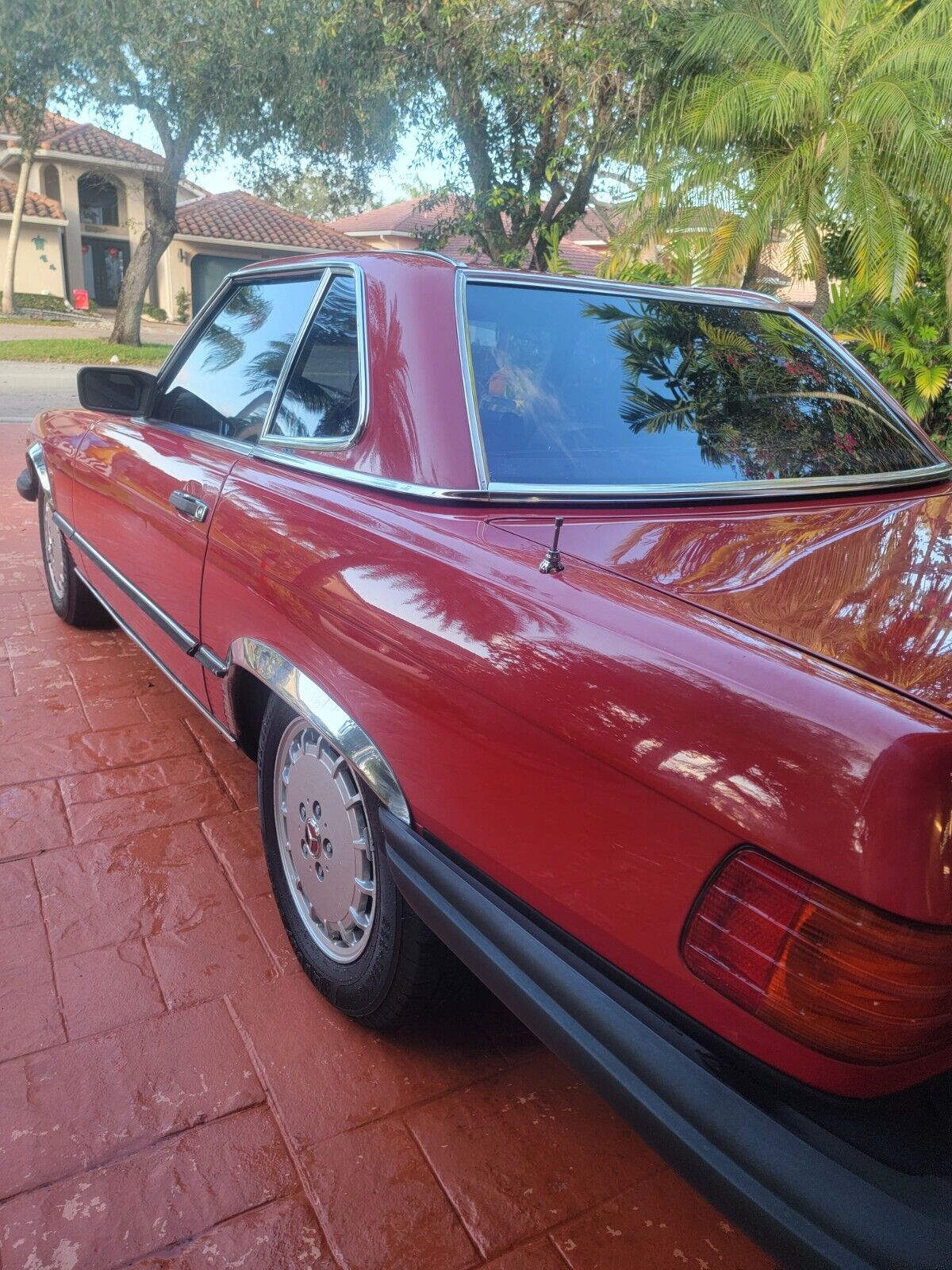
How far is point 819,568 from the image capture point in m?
1.64

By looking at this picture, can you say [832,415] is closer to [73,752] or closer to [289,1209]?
[289,1209]

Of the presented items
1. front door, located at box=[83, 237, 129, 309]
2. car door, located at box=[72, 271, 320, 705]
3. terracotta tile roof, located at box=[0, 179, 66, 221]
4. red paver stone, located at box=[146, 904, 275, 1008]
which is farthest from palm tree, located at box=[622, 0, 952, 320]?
front door, located at box=[83, 237, 129, 309]

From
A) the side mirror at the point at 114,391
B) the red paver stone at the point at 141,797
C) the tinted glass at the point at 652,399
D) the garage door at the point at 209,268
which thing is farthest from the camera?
the garage door at the point at 209,268

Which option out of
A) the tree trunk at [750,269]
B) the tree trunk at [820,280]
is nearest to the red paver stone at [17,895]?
the tree trunk at [750,269]

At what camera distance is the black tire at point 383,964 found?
1.93 metres

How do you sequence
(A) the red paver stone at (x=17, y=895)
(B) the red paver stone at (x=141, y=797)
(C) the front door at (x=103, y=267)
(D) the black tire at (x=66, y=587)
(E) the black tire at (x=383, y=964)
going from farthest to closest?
(C) the front door at (x=103, y=267)
(D) the black tire at (x=66, y=587)
(B) the red paver stone at (x=141, y=797)
(A) the red paver stone at (x=17, y=895)
(E) the black tire at (x=383, y=964)

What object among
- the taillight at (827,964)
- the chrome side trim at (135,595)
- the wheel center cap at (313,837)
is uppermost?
the taillight at (827,964)

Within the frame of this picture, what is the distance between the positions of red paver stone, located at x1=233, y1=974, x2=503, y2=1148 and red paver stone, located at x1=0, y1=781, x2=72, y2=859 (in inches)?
38.7

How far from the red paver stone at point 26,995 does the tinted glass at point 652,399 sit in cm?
162

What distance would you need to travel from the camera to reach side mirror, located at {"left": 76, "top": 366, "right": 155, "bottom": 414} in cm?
334

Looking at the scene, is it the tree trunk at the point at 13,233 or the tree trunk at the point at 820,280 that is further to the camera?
the tree trunk at the point at 13,233

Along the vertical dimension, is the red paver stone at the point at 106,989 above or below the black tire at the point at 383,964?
below

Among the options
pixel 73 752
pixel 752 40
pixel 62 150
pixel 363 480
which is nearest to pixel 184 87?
pixel 752 40

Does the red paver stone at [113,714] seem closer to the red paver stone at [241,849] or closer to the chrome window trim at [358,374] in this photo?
the red paver stone at [241,849]
